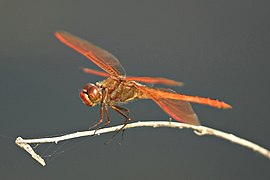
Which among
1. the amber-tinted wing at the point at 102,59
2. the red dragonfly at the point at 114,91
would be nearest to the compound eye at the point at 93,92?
the red dragonfly at the point at 114,91

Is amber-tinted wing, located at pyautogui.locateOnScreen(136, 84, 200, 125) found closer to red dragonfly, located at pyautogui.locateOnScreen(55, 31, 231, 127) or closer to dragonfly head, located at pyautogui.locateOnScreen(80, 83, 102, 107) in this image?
red dragonfly, located at pyautogui.locateOnScreen(55, 31, 231, 127)

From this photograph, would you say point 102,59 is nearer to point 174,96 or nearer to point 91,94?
point 91,94

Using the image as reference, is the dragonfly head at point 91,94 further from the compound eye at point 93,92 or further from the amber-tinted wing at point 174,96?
the amber-tinted wing at point 174,96

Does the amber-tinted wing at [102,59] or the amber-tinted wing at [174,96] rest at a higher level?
the amber-tinted wing at [102,59]

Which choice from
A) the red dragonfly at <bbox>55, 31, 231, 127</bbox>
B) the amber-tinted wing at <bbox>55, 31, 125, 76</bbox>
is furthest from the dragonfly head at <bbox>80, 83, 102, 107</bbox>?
the amber-tinted wing at <bbox>55, 31, 125, 76</bbox>

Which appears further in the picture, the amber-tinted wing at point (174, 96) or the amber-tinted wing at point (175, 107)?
the amber-tinted wing at point (174, 96)

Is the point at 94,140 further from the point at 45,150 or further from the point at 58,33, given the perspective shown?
the point at 58,33

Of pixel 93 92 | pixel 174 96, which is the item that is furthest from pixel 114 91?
pixel 174 96
